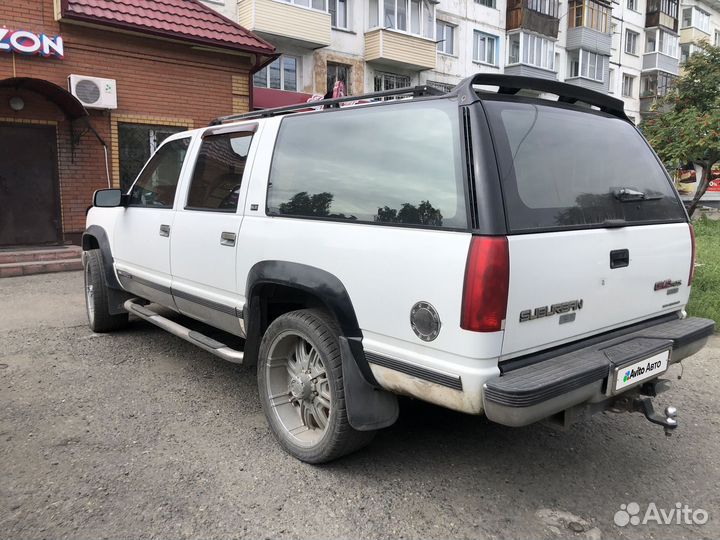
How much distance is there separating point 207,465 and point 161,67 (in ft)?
34.1

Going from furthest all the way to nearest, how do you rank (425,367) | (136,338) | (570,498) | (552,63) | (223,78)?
(552,63) → (223,78) → (136,338) → (570,498) → (425,367)

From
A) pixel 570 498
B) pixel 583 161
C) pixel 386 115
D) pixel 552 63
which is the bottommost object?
pixel 570 498

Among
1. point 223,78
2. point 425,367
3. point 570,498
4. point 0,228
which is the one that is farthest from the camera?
point 223,78

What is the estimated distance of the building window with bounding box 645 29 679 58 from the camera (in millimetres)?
37969

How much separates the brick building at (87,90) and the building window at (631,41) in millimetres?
33591

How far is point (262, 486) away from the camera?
2.89 metres

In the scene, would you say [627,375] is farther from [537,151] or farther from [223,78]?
[223,78]

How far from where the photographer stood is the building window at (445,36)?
85.9 feet

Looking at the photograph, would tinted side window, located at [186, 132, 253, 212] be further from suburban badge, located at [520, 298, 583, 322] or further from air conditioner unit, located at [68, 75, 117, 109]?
air conditioner unit, located at [68, 75, 117, 109]

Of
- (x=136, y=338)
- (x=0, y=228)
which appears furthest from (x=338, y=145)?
(x=0, y=228)

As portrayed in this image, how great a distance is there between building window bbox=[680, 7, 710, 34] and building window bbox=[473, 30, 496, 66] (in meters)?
23.2

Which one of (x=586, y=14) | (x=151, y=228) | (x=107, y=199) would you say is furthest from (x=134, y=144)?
(x=586, y=14)

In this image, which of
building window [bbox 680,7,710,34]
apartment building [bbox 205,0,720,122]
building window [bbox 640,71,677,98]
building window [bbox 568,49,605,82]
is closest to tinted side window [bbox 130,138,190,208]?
apartment building [bbox 205,0,720,122]

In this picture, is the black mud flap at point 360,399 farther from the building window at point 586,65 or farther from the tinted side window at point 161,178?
the building window at point 586,65
